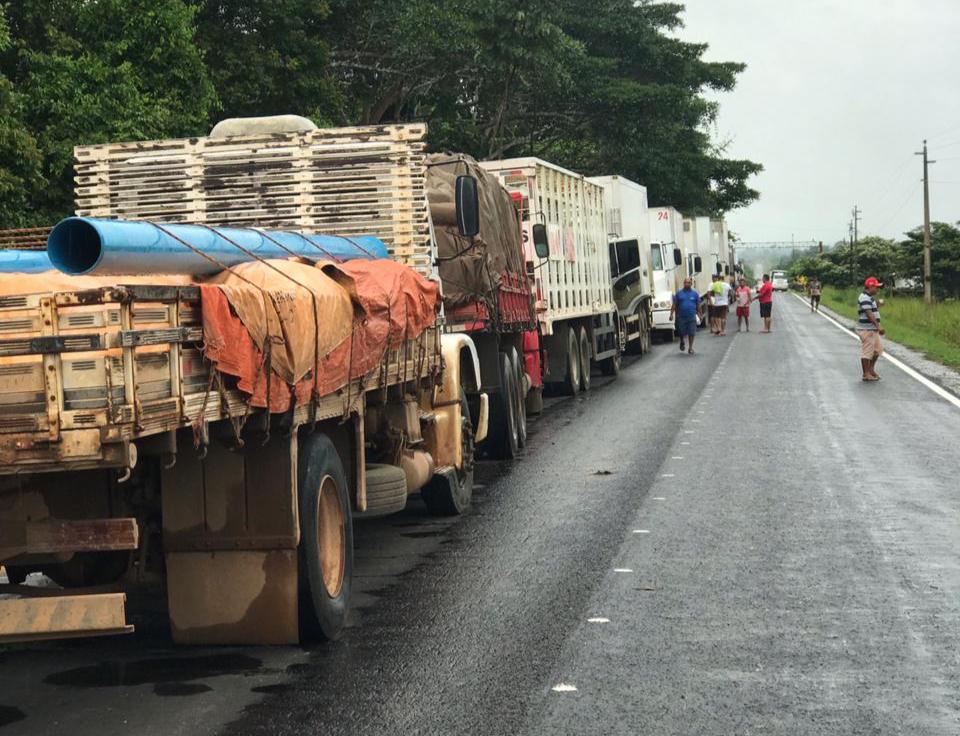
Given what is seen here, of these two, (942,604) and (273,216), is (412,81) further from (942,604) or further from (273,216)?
(942,604)

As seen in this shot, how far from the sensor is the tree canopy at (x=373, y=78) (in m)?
23.2

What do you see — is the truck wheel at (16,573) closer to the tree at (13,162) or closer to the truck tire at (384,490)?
the truck tire at (384,490)

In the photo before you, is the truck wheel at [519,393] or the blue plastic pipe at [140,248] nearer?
the blue plastic pipe at [140,248]

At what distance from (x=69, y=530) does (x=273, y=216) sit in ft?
19.7

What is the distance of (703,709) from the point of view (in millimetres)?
6066

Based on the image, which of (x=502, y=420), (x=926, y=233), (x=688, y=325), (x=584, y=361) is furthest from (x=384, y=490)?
(x=926, y=233)

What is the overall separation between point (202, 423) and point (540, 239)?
13822mm

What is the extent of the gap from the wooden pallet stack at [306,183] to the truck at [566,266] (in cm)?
650

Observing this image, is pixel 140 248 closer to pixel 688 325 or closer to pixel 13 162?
pixel 13 162

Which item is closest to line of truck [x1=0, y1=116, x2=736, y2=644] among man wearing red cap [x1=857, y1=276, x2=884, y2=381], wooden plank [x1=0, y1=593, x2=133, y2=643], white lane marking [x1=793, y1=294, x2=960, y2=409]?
wooden plank [x1=0, y1=593, x2=133, y2=643]

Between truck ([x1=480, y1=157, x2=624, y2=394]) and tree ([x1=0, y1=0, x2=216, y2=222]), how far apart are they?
6.30 metres

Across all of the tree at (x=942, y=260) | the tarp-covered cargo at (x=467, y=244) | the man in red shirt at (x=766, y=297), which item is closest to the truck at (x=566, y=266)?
the tarp-covered cargo at (x=467, y=244)

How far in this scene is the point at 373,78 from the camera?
38.5 meters

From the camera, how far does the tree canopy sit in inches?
914
